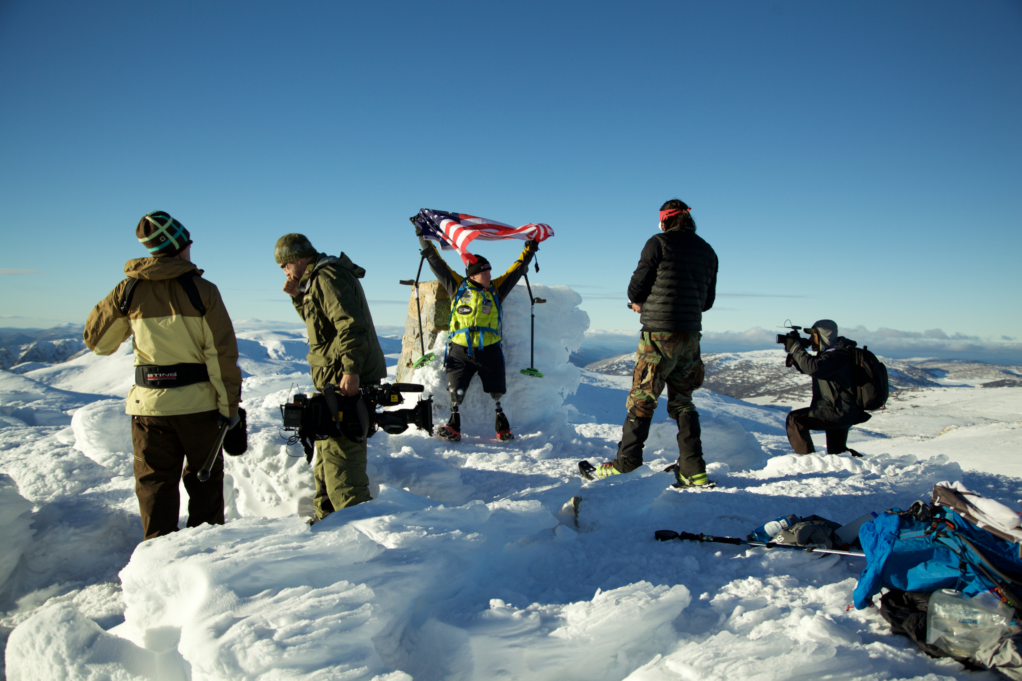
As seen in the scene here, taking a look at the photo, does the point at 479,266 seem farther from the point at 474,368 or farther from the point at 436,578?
the point at 436,578

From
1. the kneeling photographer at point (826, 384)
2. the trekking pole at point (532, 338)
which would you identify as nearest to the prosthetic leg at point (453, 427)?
the trekking pole at point (532, 338)

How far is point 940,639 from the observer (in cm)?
169

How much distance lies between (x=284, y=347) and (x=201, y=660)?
175 feet

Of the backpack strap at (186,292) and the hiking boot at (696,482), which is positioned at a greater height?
the backpack strap at (186,292)

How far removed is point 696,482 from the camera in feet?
12.4

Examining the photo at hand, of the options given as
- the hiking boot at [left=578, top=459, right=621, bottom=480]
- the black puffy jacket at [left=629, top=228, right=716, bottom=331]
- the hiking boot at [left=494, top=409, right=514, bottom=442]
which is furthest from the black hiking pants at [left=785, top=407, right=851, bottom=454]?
the hiking boot at [left=494, top=409, right=514, bottom=442]

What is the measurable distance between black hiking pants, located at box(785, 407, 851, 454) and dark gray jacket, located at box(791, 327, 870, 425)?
9cm

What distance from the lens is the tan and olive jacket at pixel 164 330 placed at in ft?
9.12

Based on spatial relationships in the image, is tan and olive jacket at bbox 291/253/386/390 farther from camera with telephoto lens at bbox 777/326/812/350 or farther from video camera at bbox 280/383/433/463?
camera with telephoto lens at bbox 777/326/812/350

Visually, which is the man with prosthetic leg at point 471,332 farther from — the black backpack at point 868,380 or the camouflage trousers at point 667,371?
the black backpack at point 868,380

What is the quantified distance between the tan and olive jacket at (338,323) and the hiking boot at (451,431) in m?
2.21

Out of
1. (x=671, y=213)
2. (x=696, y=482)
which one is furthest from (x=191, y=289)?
(x=696, y=482)

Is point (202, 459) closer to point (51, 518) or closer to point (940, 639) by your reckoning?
point (51, 518)

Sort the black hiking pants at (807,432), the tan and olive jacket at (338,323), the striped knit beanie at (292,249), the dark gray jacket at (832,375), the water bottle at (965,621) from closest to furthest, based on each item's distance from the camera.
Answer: the water bottle at (965,621) → the tan and olive jacket at (338,323) → the striped knit beanie at (292,249) → the dark gray jacket at (832,375) → the black hiking pants at (807,432)
